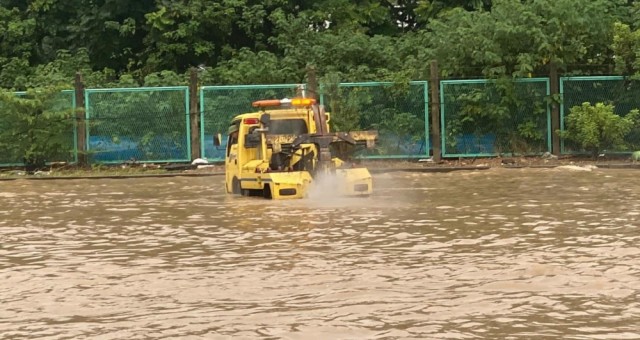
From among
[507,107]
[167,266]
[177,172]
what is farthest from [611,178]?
[167,266]

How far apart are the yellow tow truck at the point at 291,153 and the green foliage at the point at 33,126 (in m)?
7.75

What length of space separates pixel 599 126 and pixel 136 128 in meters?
11.4

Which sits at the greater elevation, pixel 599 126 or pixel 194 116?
pixel 194 116

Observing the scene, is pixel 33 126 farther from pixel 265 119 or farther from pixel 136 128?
pixel 265 119

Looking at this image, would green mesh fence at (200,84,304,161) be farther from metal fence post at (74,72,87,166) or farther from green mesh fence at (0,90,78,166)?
green mesh fence at (0,90,78,166)

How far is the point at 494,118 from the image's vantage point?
25688mm

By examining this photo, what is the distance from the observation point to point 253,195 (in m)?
18.0

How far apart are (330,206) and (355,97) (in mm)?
10752

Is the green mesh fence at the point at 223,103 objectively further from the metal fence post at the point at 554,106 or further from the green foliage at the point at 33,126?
the metal fence post at the point at 554,106

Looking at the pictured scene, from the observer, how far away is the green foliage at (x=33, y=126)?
2525 centimetres

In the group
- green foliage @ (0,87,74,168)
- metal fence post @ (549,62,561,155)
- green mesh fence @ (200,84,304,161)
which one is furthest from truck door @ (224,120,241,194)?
metal fence post @ (549,62,561,155)

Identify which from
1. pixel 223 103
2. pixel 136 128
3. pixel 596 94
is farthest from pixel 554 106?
pixel 136 128

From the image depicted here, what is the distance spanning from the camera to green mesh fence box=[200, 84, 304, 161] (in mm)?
26031

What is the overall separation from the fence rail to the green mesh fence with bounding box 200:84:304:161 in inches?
1.0
